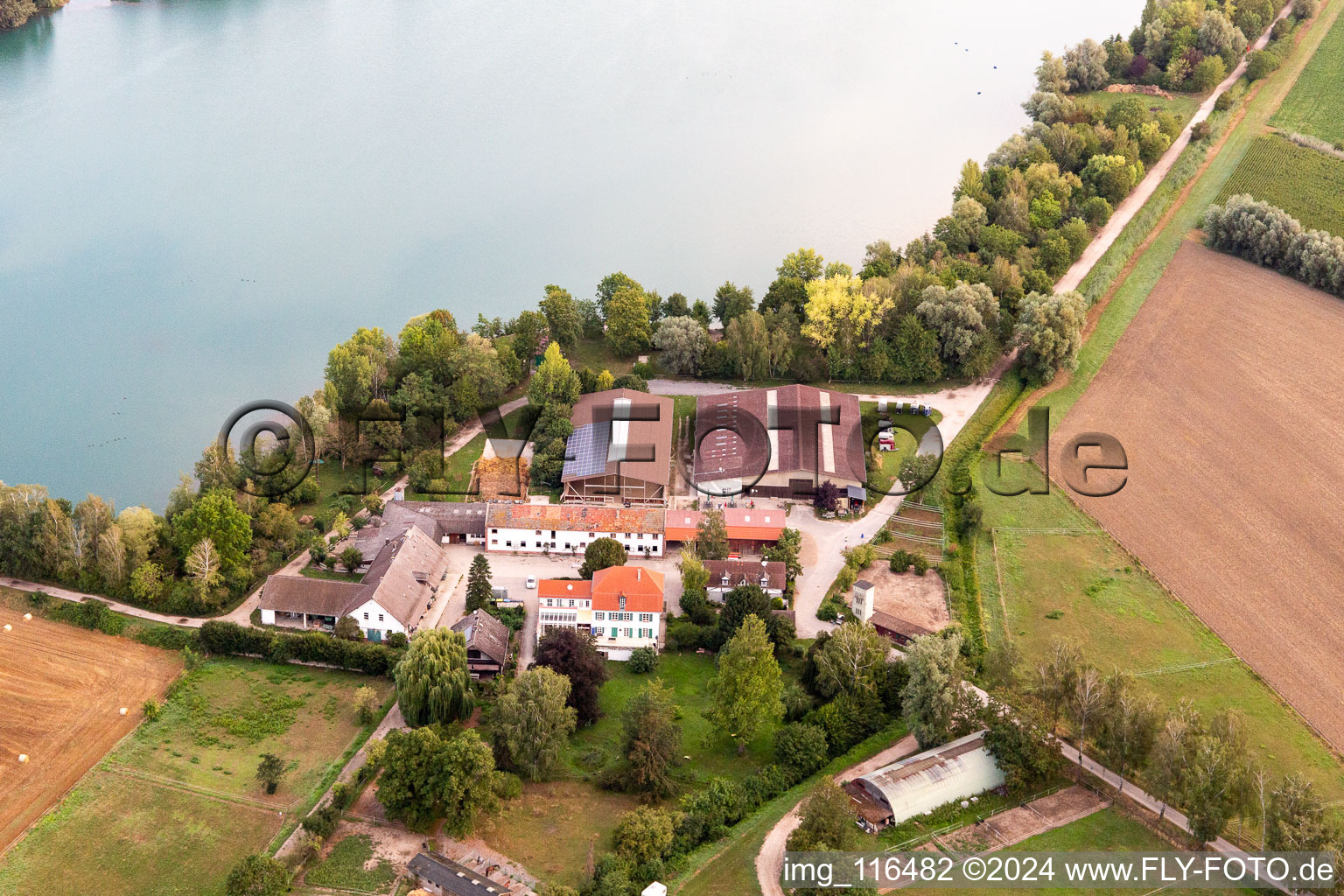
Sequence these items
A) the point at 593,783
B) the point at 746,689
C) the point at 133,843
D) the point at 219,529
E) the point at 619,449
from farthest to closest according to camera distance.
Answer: the point at 619,449 → the point at 219,529 → the point at 746,689 → the point at 593,783 → the point at 133,843

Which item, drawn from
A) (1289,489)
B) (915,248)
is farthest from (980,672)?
(915,248)

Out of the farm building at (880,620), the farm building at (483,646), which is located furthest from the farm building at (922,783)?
the farm building at (483,646)

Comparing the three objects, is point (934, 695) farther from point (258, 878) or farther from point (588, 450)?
point (588, 450)

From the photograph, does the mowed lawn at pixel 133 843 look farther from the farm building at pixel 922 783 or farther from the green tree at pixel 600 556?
the farm building at pixel 922 783

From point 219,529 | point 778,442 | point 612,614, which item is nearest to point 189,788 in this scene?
point 219,529

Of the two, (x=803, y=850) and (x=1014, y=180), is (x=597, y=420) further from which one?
(x=1014, y=180)

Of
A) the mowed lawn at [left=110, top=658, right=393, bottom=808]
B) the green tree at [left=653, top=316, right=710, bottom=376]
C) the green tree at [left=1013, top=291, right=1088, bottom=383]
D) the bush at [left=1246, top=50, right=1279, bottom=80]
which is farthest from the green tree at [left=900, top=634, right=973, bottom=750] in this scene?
the bush at [left=1246, top=50, right=1279, bottom=80]
